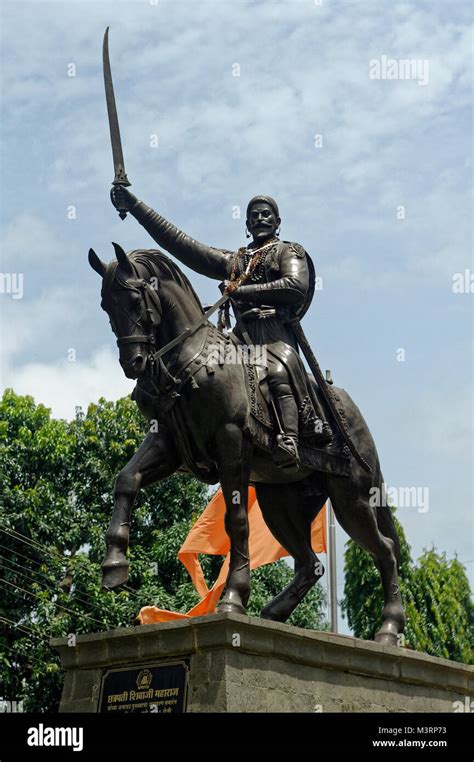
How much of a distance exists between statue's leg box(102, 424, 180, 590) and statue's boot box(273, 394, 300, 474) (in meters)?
1.02

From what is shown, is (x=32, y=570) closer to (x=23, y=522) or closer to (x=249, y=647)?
(x=23, y=522)

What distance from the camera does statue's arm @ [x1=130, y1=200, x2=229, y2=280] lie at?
11266 mm

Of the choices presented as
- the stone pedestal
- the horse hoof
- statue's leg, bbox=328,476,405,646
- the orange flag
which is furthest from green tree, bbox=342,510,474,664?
the horse hoof

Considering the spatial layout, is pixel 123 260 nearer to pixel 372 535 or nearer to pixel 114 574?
pixel 114 574

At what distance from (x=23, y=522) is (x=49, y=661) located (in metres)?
3.26

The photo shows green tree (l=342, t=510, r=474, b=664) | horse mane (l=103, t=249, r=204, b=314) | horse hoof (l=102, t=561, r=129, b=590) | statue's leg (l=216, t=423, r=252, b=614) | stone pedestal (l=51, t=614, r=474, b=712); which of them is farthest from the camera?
green tree (l=342, t=510, r=474, b=664)

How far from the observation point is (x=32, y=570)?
24.2 meters

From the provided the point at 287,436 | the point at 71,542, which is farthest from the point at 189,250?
the point at 71,542

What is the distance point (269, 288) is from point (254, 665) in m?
3.97

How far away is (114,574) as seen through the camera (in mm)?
9234

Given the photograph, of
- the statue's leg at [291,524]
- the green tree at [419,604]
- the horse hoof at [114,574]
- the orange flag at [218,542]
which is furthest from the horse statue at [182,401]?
the green tree at [419,604]

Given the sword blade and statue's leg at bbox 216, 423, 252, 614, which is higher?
the sword blade

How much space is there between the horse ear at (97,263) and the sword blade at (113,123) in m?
1.48

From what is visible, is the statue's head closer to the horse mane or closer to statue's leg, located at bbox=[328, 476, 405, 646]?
the horse mane
